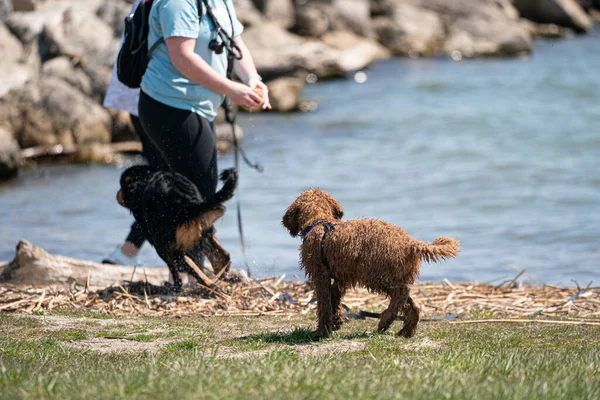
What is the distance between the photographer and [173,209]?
6.98 meters

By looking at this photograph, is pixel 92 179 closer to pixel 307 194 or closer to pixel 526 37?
pixel 307 194

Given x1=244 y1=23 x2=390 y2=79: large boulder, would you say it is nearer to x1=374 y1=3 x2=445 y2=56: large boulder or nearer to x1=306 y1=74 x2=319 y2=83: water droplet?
x1=306 y1=74 x2=319 y2=83: water droplet

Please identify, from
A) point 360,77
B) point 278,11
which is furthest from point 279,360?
point 278,11

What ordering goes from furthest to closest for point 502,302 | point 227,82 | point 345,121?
point 345,121
point 502,302
point 227,82

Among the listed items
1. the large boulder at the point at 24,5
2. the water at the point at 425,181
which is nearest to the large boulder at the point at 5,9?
the large boulder at the point at 24,5

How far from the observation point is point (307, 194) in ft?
19.6

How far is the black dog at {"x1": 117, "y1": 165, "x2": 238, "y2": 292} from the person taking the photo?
6938 mm

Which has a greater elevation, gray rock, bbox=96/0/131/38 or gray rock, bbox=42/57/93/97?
gray rock, bbox=96/0/131/38

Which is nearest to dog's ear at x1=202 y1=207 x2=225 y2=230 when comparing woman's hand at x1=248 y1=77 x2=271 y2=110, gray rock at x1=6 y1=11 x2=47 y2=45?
woman's hand at x1=248 y1=77 x2=271 y2=110

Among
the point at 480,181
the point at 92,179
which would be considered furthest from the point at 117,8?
the point at 480,181

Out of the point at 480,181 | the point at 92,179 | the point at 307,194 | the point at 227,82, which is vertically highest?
the point at 227,82

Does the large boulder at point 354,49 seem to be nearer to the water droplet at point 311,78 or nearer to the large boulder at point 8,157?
the water droplet at point 311,78

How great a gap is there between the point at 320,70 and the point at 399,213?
1529 centimetres

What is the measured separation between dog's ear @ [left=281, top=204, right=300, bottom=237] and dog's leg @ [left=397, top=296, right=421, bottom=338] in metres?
0.92
